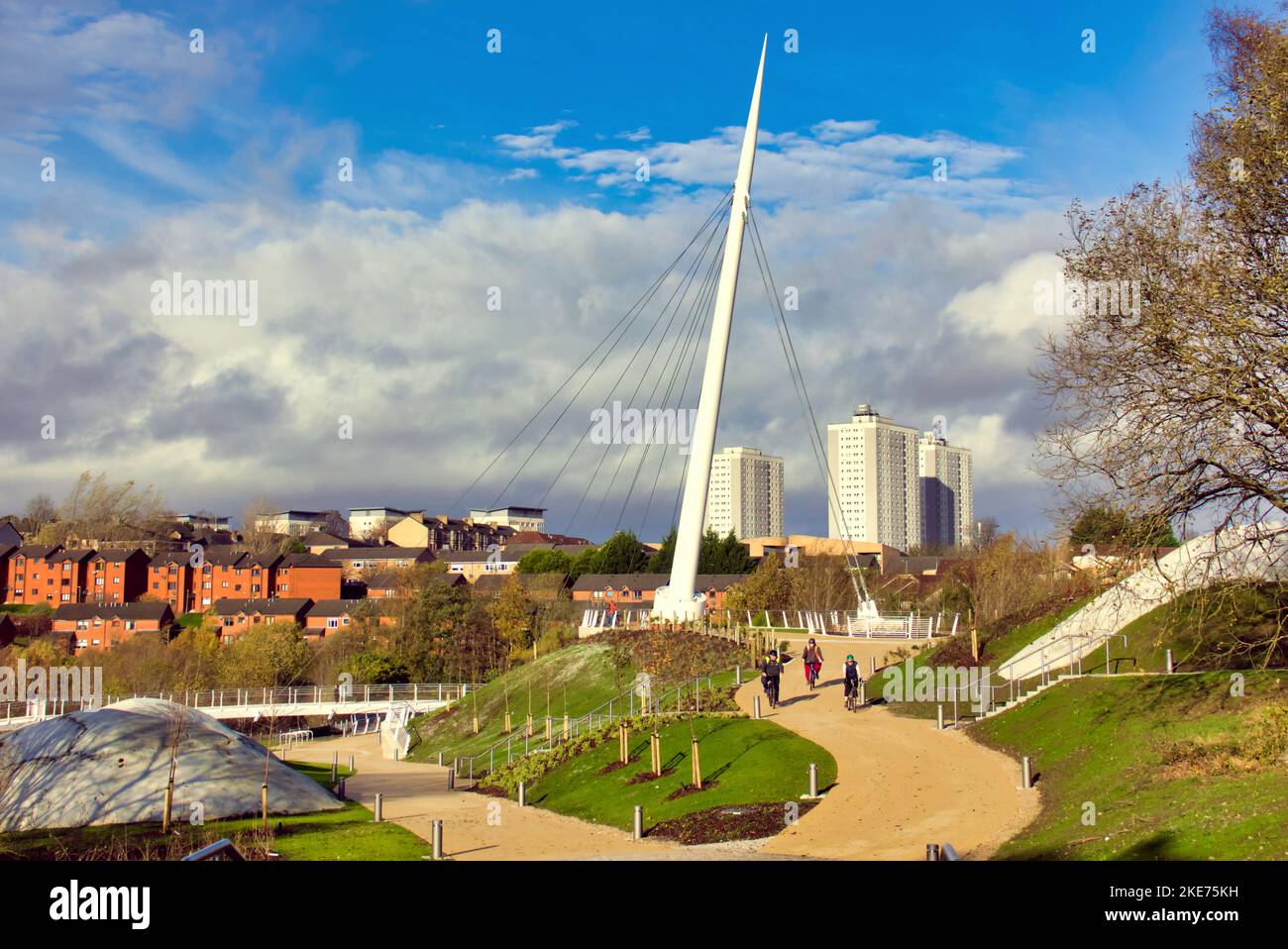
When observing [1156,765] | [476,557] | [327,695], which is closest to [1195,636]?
[1156,765]

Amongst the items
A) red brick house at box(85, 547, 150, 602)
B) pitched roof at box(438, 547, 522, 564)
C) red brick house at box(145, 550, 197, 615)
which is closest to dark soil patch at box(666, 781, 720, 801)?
red brick house at box(85, 547, 150, 602)

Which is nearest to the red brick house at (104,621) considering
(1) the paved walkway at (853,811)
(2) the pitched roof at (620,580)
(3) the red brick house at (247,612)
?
(3) the red brick house at (247,612)

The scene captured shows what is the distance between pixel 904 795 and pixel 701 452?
26.3 meters

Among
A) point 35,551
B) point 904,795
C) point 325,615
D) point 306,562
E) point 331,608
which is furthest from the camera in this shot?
point 306,562

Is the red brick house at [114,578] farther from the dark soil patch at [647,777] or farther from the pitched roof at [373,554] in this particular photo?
the dark soil patch at [647,777]

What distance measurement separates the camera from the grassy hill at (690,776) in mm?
21578

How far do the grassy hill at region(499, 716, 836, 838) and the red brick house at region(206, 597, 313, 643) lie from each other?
271 feet

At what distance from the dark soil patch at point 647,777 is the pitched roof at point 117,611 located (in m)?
92.5

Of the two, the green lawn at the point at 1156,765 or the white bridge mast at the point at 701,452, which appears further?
the white bridge mast at the point at 701,452

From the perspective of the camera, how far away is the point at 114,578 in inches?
4764

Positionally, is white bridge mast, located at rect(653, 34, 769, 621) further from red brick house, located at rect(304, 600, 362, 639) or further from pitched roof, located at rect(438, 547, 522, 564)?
pitched roof, located at rect(438, 547, 522, 564)

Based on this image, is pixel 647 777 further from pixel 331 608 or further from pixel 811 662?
pixel 331 608
